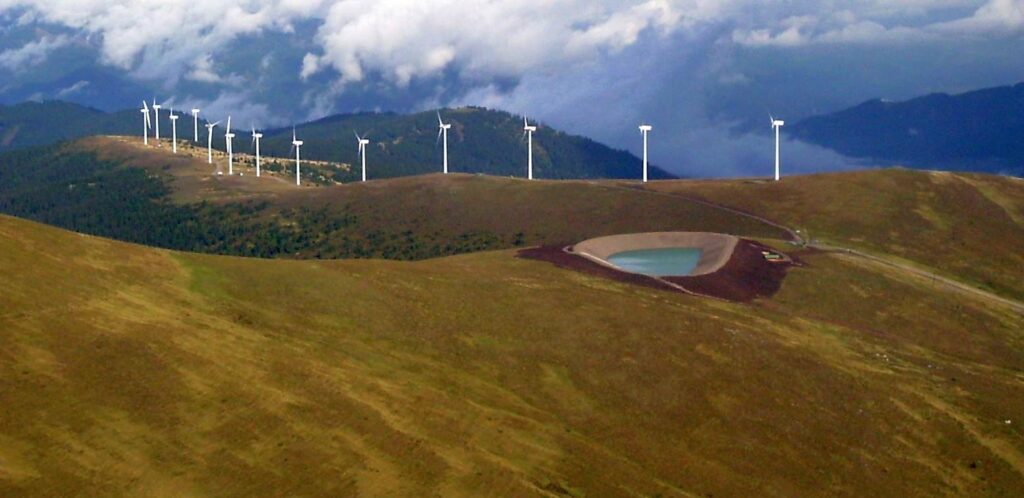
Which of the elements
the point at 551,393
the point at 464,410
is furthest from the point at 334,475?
the point at 551,393

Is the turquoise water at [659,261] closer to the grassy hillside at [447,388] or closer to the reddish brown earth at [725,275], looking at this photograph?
the reddish brown earth at [725,275]

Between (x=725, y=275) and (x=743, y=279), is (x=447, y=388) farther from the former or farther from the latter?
(x=743, y=279)

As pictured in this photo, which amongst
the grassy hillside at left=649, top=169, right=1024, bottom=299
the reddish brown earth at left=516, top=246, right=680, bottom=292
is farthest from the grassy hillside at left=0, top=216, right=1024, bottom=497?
the grassy hillside at left=649, top=169, right=1024, bottom=299

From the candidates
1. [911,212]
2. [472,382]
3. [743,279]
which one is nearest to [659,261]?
[743,279]

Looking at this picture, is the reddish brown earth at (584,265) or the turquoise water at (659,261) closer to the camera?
the reddish brown earth at (584,265)

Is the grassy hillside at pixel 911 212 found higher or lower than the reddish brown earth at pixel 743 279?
higher

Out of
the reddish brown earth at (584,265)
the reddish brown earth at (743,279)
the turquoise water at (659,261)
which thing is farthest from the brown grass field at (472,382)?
the turquoise water at (659,261)
